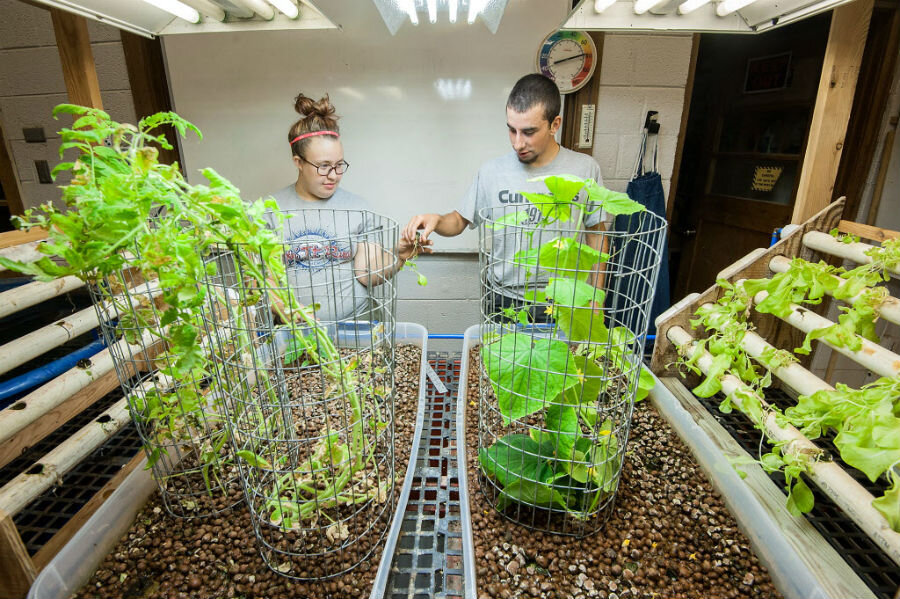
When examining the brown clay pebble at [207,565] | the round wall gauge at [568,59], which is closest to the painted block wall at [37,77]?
the round wall gauge at [568,59]

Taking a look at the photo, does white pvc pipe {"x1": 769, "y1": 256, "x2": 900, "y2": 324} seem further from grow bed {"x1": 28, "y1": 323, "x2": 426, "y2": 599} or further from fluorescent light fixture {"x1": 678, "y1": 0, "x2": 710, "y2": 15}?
grow bed {"x1": 28, "y1": 323, "x2": 426, "y2": 599}

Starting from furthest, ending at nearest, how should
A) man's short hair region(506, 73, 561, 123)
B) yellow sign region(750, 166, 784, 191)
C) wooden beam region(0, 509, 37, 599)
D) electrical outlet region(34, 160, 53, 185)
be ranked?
yellow sign region(750, 166, 784, 191) < electrical outlet region(34, 160, 53, 185) < man's short hair region(506, 73, 561, 123) < wooden beam region(0, 509, 37, 599)

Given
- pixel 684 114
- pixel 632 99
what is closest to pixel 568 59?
pixel 632 99

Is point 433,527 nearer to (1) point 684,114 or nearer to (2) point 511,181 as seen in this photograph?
(2) point 511,181

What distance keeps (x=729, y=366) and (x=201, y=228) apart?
118cm

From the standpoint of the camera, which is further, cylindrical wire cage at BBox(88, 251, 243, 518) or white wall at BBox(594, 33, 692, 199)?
white wall at BBox(594, 33, 692, 199)

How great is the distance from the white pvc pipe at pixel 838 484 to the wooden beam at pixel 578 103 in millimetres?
1387

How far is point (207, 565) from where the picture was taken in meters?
0.80

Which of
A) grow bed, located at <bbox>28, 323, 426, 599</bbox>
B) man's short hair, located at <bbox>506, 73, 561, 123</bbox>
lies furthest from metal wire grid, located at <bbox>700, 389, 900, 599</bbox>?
man's short hair, located at <bbox>506, 73, 561, 123</bbox>

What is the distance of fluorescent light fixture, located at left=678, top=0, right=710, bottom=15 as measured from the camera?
115 centimetres

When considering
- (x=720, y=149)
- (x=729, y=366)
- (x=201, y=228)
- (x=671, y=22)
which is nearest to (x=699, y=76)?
(x=720, y=149)

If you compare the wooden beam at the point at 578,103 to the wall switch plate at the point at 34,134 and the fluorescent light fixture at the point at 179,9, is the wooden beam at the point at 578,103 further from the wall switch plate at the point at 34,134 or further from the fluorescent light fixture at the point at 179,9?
the wall switch plate at the point at 34,134

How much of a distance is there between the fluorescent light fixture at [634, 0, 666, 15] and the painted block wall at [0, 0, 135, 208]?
2.18 m

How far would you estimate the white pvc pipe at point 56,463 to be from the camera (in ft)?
2.41
